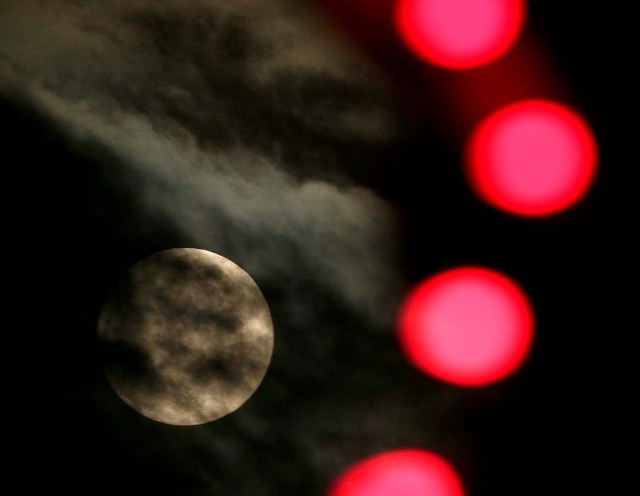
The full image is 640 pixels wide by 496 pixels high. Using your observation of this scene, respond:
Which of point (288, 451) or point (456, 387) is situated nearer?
point (456, 387)

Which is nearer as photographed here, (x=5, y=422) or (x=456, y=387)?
(x=456, y=387)

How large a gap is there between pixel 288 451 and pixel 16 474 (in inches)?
137

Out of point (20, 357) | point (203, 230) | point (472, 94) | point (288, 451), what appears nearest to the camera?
point (472, 94)

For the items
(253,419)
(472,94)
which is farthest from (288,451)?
(472,94)

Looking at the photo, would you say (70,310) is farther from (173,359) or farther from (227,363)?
(227,363)

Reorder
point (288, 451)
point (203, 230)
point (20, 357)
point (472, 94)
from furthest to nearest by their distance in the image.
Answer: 1. point (20, 357)
2. point (288, 451)
3. point (203, 230)
4. point (472, 94)

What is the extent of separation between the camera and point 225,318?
18.7 feet

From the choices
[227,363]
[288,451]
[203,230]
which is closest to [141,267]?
[203,230]

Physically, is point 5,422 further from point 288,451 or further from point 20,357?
point 288,451

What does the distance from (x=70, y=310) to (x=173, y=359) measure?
52.7 inches

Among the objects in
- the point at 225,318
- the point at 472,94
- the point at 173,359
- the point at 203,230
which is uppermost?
the point at 472,94

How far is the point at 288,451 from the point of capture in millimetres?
5777

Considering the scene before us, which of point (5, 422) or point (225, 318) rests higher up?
point (225, 318)

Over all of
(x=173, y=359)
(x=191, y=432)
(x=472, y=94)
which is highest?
(x=472, y=94)
